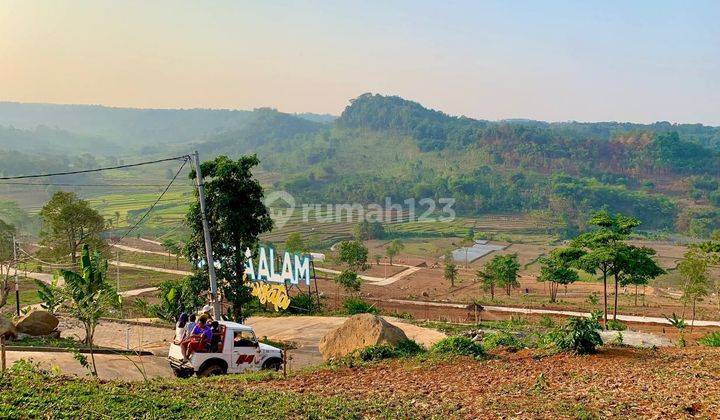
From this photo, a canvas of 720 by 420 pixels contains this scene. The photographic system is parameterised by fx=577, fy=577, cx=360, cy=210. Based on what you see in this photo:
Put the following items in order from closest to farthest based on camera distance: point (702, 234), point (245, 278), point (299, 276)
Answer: point (245, 278), point (299, 276), point (702, 234)

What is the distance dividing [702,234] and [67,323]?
428 ft

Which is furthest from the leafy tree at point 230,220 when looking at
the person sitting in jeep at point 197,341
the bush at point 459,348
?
the bush at point 459,348

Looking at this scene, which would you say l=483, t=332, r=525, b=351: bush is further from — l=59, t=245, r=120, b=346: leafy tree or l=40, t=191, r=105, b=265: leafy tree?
l=40, t=191, r=105, b=265: leafy tree

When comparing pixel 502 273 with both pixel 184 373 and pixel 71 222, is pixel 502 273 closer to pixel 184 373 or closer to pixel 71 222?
pixel 71 222

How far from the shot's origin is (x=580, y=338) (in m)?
13.0

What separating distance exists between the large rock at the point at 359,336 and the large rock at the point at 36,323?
1008 cm

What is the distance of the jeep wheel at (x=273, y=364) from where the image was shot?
604 inches

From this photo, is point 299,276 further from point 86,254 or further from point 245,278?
point 86,254

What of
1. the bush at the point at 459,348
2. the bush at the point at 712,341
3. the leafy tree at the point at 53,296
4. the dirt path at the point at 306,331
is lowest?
the dirt path at the point at 306,331

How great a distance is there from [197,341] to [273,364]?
7.98ft

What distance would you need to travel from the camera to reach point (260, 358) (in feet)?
49.6

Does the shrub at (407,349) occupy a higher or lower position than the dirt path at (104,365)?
higher

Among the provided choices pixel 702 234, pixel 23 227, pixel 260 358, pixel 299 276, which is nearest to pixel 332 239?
pixel 23 227

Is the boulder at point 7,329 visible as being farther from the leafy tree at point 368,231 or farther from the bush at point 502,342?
the leafy tree at point 368,231
